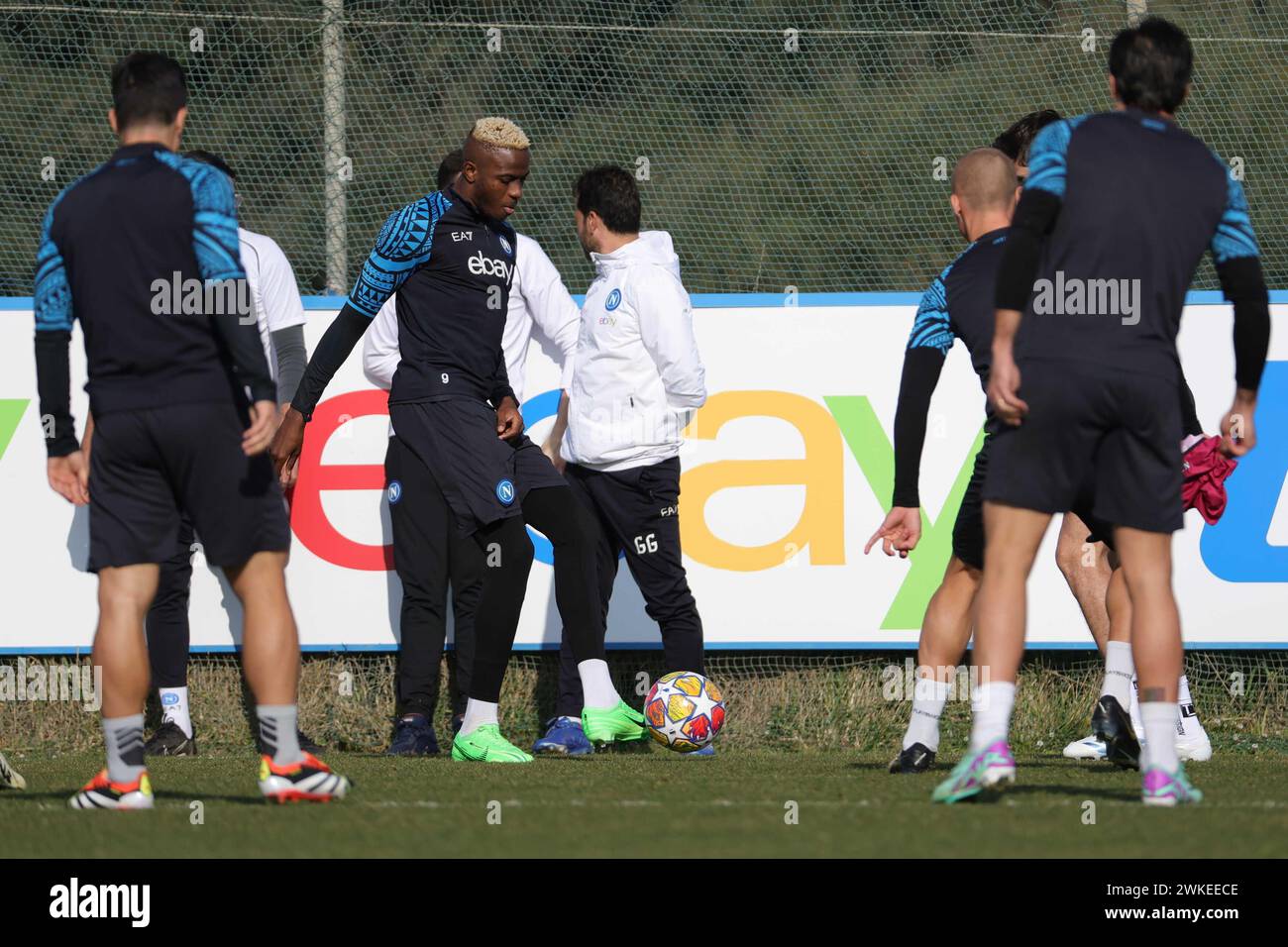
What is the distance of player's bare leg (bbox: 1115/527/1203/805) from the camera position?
450 centimetres

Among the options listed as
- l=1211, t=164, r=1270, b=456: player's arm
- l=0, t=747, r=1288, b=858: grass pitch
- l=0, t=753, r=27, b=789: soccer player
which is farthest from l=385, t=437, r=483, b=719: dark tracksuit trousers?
l=1211, t=164, r=1270, b=456: player's arm

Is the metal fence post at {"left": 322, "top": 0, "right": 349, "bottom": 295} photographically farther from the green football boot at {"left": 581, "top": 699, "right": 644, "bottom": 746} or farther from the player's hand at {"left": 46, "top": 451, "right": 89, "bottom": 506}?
the player's hand at {"left": 46, "top": 451, "right": 89, "bottom": 506}

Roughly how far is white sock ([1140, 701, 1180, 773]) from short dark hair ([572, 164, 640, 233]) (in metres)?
3.49

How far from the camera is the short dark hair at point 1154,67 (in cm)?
459

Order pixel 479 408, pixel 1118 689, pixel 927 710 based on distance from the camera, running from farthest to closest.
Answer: pixel 479 408 < pixel 1118 689 < pixel 927 710

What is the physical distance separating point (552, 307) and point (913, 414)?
2.17 meters

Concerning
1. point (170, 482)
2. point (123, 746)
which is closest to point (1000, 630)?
point (170, 482)

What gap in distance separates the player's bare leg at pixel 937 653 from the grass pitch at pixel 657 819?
16 cm

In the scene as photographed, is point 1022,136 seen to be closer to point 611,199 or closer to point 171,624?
point 611,199

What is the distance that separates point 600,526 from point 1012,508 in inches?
119

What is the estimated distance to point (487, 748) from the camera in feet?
21.8
